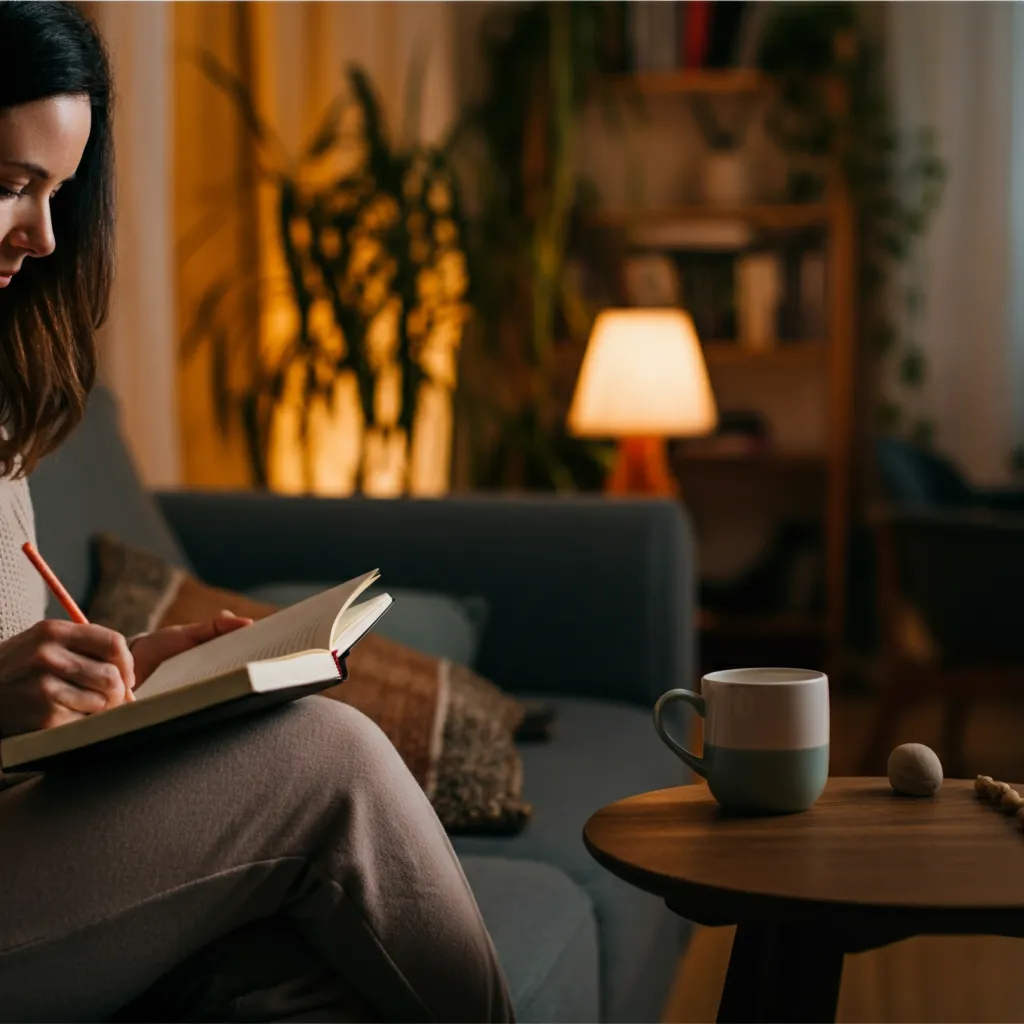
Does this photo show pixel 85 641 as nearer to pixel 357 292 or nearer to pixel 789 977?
pixel 789 977

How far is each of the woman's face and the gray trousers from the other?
371 mm

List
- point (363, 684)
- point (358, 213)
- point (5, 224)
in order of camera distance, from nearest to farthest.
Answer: point (5, 224), point (363, 684), point (358, 213)

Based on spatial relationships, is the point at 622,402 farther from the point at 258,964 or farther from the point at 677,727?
the point at 258,964

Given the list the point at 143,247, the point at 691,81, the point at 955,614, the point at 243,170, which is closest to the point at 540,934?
the point at 143,247

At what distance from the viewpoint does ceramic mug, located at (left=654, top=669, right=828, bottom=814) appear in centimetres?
87

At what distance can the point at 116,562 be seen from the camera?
1.63 m

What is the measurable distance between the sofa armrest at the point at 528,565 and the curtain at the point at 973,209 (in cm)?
238

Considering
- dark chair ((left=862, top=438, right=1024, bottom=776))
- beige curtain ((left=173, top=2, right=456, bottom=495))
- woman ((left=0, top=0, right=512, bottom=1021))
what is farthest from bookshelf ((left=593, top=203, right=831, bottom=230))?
woman ((left=0, top=0, right=512, bottom=1021))

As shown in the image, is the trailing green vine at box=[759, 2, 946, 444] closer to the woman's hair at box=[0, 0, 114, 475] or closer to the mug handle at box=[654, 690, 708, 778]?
the woman's hair at box=[0, 0, 114, 475]

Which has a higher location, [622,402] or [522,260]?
[522,260]

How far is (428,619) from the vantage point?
178 centimetres

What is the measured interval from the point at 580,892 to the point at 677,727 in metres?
0.65

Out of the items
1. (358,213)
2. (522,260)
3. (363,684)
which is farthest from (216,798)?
(522,260)

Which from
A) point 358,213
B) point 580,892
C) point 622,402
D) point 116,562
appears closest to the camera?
point 580,892
